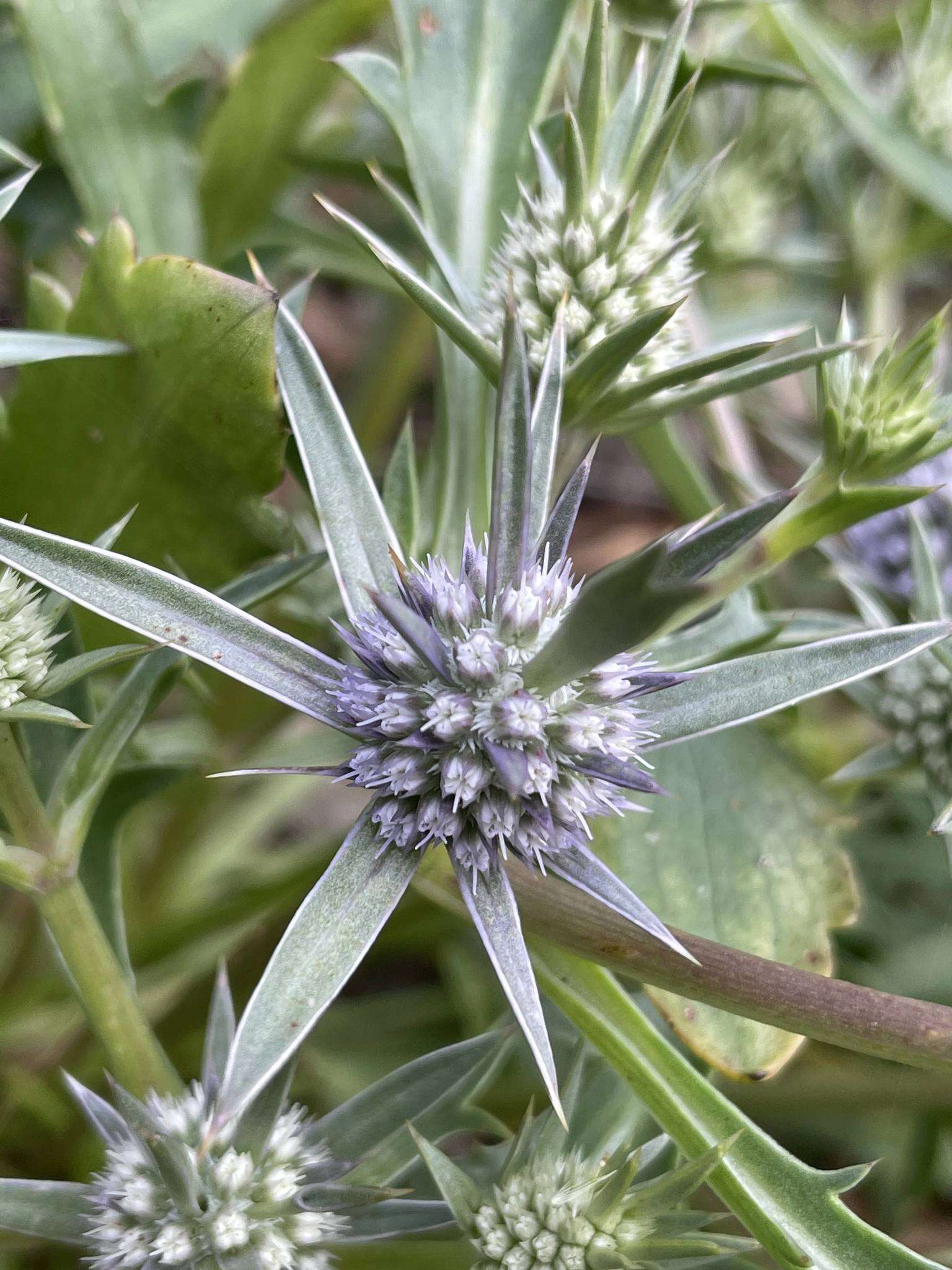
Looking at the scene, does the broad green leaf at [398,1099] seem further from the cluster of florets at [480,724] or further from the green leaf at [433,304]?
the green leaf at [433,304]

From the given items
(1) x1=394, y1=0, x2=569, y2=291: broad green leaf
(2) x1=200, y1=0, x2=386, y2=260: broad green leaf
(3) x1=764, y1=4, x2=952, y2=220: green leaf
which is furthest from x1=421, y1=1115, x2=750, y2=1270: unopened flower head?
(3) x1=764, y1=4, x2=952, y2=220: green leaf

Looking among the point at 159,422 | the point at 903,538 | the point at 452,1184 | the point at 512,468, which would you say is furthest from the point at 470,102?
the point at 452,1184

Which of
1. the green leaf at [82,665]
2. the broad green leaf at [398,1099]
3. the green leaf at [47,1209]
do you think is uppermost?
the green leaf at [82,665]

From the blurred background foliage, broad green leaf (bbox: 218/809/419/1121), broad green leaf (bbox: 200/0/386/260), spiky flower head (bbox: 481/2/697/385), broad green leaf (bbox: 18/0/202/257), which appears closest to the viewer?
broad green leaf (bbox: 218/809/419/1121)

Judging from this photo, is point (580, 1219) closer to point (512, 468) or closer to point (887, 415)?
point (512, 468)

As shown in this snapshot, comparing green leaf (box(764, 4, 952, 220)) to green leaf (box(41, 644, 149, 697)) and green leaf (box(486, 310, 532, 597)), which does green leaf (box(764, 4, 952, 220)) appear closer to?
green leaf (box(486, 310, 532, 597))

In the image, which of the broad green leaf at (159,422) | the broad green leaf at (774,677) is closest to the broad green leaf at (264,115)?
the broad green leaf at (159,422)
